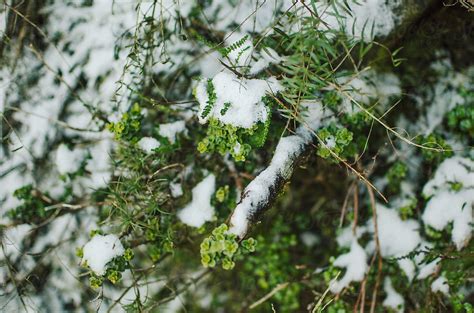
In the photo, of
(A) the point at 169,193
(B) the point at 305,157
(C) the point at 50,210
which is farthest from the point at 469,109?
(C) the point at 50,210

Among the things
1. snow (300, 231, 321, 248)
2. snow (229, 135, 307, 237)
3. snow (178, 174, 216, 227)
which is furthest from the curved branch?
snow (300, 231, 321, 248)

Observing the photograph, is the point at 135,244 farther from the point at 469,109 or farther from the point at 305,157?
the point at 469,109

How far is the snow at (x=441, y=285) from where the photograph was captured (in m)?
1.91

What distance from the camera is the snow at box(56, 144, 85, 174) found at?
2.16m

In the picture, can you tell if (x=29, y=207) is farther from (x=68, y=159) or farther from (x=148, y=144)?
(x=148, y=144)

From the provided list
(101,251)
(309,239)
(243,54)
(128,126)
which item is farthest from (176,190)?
(309,239)

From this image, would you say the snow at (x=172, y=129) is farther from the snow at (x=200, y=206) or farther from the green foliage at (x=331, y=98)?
A: the green foliage at (x=331, y=98)

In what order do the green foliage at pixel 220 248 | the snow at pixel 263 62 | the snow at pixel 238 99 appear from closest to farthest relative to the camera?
the green foliage at pixel 220 248 < the snow at pixel 238 99 < the snow at pixel 263 62

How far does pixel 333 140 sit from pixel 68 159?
4.21 feet

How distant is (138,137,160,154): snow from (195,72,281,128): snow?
15.4 inches

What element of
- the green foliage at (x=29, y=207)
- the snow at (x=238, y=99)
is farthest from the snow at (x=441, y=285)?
the green foliage at (x=29, y=207)

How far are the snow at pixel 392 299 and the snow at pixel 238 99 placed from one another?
3.80 feet

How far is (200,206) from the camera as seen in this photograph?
1941 mm

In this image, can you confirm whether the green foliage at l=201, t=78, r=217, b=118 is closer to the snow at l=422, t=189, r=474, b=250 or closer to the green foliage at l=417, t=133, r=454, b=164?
the green foliage at l=417, t=133, r=454, b=164
